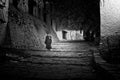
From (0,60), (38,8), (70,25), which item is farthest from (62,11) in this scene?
(0,60)

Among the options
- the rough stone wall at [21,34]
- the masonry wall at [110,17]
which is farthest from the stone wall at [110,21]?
the rough stone wall at [21,34]

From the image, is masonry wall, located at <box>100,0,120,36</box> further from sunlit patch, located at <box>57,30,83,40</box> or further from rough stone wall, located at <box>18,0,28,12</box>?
sunlit patch, located at <box>57,30,83,40</box>

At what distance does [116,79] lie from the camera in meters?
3.29

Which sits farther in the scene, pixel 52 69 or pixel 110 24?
pixel 110 24

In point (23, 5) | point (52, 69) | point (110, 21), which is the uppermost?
point (23, 5)

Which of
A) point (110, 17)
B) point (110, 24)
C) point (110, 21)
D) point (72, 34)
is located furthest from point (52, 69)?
point (72, 34)

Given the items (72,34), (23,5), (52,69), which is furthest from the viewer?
(72,34)

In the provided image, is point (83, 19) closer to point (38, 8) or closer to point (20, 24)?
point (38, 8)

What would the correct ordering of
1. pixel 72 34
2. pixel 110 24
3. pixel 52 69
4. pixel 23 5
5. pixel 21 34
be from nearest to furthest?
pixel 52 69
pixel 110 24
pixel 21 34
pixel 23 5
pixel 72 34

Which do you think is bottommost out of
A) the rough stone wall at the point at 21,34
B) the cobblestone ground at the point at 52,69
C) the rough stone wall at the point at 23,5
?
the cobblestone ground at the point at 52,69

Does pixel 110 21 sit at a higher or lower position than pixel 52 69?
higher

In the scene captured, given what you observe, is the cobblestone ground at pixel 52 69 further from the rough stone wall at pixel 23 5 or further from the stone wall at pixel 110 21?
the rough stone wall at pixel 23 5

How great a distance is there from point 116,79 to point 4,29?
28.3 feet

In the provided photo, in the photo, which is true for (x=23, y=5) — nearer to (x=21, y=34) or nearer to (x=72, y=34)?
(x=21, y=34)
